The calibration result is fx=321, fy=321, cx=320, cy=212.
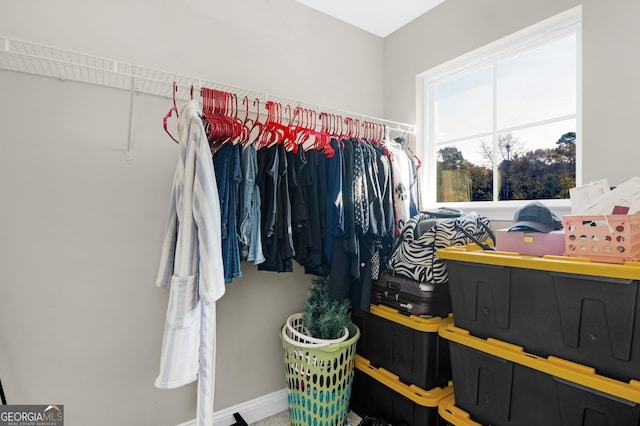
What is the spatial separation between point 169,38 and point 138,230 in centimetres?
102

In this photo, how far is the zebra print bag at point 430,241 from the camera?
1641 millimetres

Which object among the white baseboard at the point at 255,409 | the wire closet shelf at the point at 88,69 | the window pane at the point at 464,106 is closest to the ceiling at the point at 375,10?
the window pane at the point at 464,106

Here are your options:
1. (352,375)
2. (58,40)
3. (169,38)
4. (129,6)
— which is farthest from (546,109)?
(58,40)

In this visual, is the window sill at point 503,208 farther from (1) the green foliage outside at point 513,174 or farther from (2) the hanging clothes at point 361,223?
(2) the hanging clothes at point 361,223

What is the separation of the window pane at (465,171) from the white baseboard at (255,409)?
178 centimetres

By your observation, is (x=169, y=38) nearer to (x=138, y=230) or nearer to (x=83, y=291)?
(x=138, y=230)

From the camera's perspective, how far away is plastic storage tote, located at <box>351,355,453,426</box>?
156 cm

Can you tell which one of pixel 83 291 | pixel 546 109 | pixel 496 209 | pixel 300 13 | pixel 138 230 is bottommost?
pixel 83 291

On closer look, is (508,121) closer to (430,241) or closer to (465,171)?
(465,171)

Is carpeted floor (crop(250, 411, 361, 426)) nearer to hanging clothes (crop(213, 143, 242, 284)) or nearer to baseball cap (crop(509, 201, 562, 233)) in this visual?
hanging clothes (crop(213, 143, 242, 284))

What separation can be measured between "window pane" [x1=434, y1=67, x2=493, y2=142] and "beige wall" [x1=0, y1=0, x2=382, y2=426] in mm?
1391

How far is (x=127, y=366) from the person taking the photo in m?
1.60

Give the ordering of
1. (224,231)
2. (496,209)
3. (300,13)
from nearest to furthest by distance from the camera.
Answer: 1. (224,231)
2. (496,209)
3. (300,13)

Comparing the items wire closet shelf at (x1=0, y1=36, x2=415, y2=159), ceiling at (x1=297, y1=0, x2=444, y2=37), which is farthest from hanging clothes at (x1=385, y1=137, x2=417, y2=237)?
wire closet shelf at (x1=0, y1=36, x2=415, y2=159)
